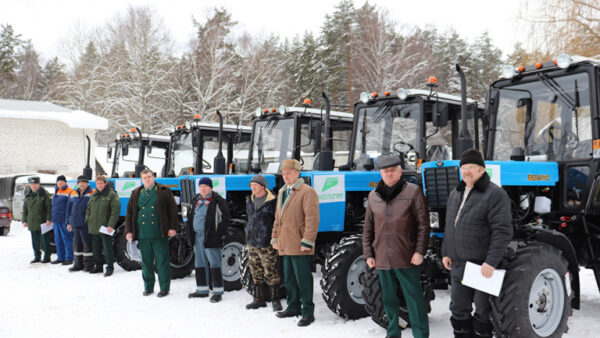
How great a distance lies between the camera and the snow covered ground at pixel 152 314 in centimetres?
523

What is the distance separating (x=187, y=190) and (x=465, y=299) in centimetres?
486

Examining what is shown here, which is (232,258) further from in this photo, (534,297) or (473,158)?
(473,158)

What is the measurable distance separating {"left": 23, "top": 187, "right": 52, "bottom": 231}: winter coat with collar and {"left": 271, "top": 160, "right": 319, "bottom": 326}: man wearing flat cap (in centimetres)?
663

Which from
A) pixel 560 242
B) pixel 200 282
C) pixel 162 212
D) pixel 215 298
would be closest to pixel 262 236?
pixel 215 298

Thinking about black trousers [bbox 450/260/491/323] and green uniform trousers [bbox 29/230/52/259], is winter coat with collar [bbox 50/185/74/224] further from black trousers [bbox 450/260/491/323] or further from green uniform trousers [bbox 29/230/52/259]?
black trousers [bbox 450/260/491/323]

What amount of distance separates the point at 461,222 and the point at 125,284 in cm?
562

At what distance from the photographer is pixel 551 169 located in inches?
194

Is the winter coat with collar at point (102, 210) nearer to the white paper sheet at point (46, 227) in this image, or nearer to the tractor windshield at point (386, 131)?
the white paper sheet at point (46, 227)

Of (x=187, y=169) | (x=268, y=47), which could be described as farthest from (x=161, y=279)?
(x=268, y=47)

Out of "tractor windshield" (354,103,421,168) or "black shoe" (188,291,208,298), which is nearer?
"tractor windshield" (354,103,421,168)

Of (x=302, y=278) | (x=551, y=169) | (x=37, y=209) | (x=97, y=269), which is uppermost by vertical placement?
(x=551, y=169)

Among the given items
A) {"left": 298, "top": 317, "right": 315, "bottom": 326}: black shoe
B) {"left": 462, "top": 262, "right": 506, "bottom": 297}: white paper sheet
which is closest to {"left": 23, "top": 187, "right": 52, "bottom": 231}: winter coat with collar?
{"left": 298, "top": 317, "right": 315, "bottom": 326}: black shoe

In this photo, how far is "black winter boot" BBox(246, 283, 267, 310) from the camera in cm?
611

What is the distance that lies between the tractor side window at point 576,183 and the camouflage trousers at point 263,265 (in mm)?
3039
